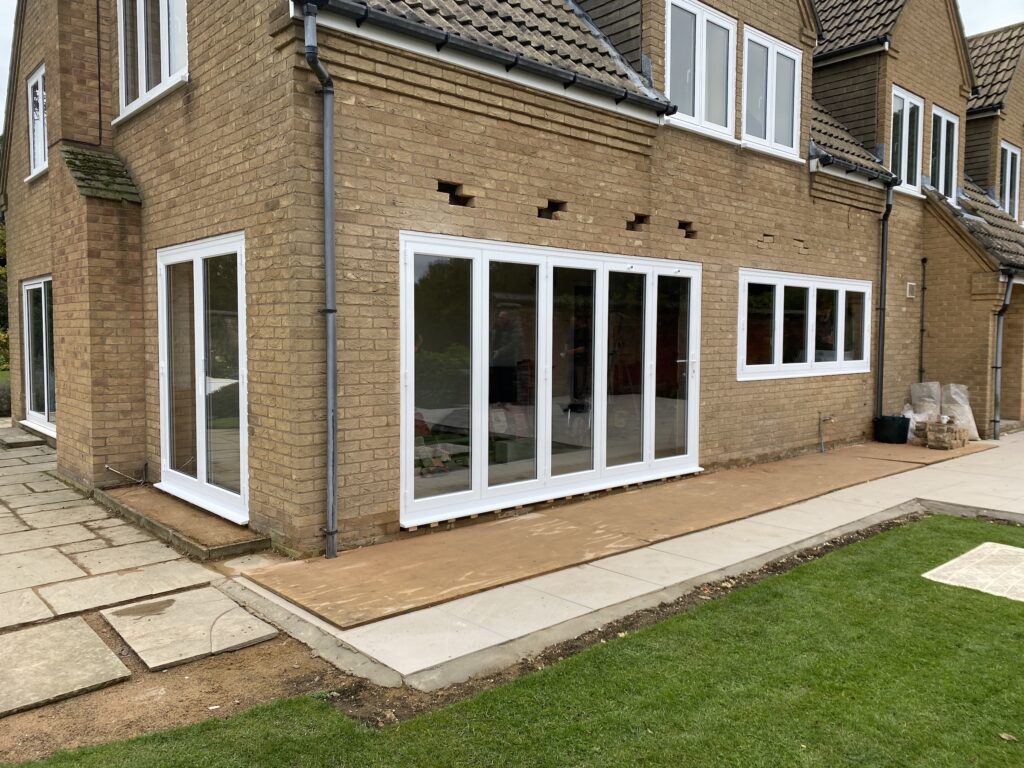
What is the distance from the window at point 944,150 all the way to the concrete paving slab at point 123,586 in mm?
14231

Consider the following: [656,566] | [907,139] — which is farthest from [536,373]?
[907,139]

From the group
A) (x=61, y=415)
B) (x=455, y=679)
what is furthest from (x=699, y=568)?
(x=61, y=415)

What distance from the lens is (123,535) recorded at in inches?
260

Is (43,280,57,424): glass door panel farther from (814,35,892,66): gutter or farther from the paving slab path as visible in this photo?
(814,35,892,66): gutter

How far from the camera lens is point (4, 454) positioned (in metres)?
10.8

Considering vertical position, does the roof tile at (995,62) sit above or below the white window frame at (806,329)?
above

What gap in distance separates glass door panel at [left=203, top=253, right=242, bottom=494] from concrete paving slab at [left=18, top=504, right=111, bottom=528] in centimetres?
122

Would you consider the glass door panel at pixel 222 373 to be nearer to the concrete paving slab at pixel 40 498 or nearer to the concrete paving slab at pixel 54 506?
the concrete paving slab at pixel 54 506

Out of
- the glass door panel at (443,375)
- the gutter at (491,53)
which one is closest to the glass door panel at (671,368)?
the gutter at (491,53)

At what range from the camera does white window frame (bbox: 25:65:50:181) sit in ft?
35.8

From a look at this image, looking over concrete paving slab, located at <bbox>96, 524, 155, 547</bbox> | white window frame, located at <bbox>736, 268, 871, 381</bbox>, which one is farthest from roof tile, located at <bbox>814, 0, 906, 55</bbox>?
concrete paving slab, located at <bbox>96, 524, 155, 547</bbox>

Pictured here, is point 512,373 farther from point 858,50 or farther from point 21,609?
point 858,50

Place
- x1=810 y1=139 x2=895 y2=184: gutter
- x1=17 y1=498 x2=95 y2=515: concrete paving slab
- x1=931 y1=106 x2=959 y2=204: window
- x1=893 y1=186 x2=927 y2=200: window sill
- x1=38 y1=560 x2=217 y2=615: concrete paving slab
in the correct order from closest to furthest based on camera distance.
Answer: x1=38 y1=560 x2=217 y2=615: concrete paving slab, x1=17 y1=498 x2=95 y2=515: concrete paving slab, x1=810 y1=139 x2=895 y2=184: gutter, x1=893 y1=186 x2=927 y2=200: window sill, x1=931 y1=106 x2=959 y2=204: window

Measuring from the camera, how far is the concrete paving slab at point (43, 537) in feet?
20.5
